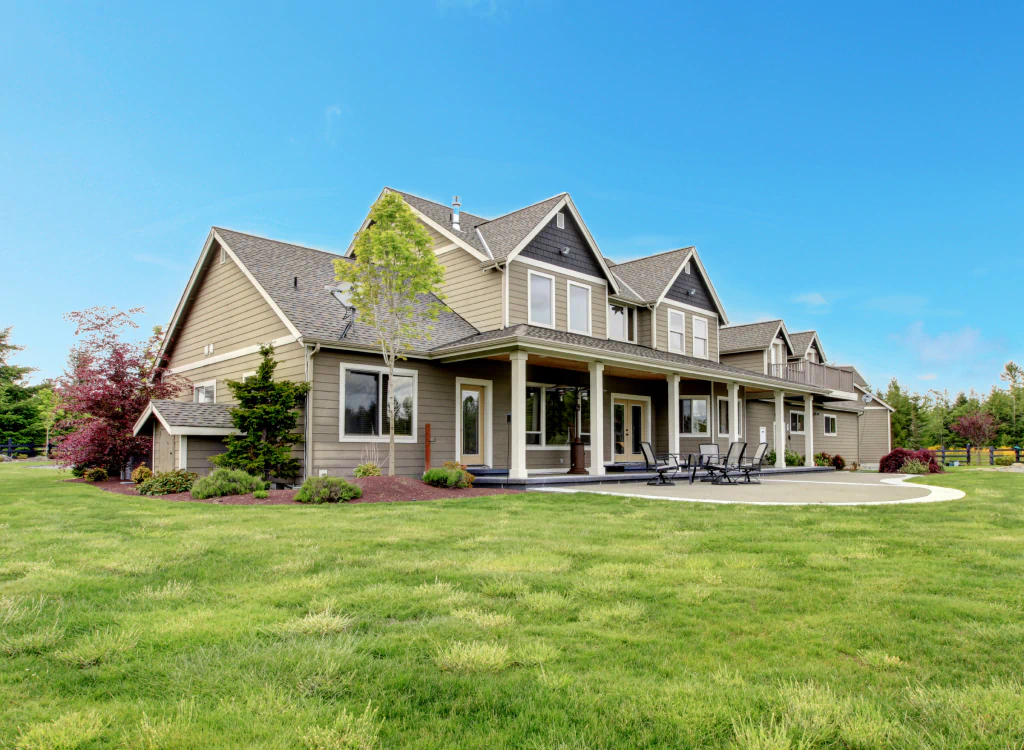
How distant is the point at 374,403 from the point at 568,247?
7.53 metres

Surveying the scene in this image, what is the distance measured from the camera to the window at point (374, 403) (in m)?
14.8

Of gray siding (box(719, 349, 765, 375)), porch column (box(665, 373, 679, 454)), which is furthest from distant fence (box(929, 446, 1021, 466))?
porch column (box(665, 373, 679, 454))

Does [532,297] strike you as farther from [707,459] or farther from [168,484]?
[168,484]

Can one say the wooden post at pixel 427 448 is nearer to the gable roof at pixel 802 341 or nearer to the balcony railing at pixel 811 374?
the balcony railing at pixel 811 374

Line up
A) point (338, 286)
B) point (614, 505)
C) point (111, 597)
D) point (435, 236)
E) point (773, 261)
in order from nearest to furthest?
1. point (111, 597)
2. point (614, 505)
3. point (338, 286)
4. point (435, 236)
5. point (773, 261)

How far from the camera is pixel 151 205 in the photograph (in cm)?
2173

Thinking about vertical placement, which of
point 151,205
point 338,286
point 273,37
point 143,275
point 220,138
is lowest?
point 338,286

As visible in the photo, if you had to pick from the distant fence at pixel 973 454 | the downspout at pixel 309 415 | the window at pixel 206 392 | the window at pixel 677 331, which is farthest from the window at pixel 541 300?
the distant fence at pixel 973 454

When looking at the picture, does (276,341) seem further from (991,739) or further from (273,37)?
(991,739)

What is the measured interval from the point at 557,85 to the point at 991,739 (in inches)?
1024

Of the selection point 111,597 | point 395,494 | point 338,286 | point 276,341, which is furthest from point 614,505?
point 338,286

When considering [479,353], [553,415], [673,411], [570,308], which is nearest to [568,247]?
[570,308]

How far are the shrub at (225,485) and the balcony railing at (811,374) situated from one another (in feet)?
72.9

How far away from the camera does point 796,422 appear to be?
31.8m
